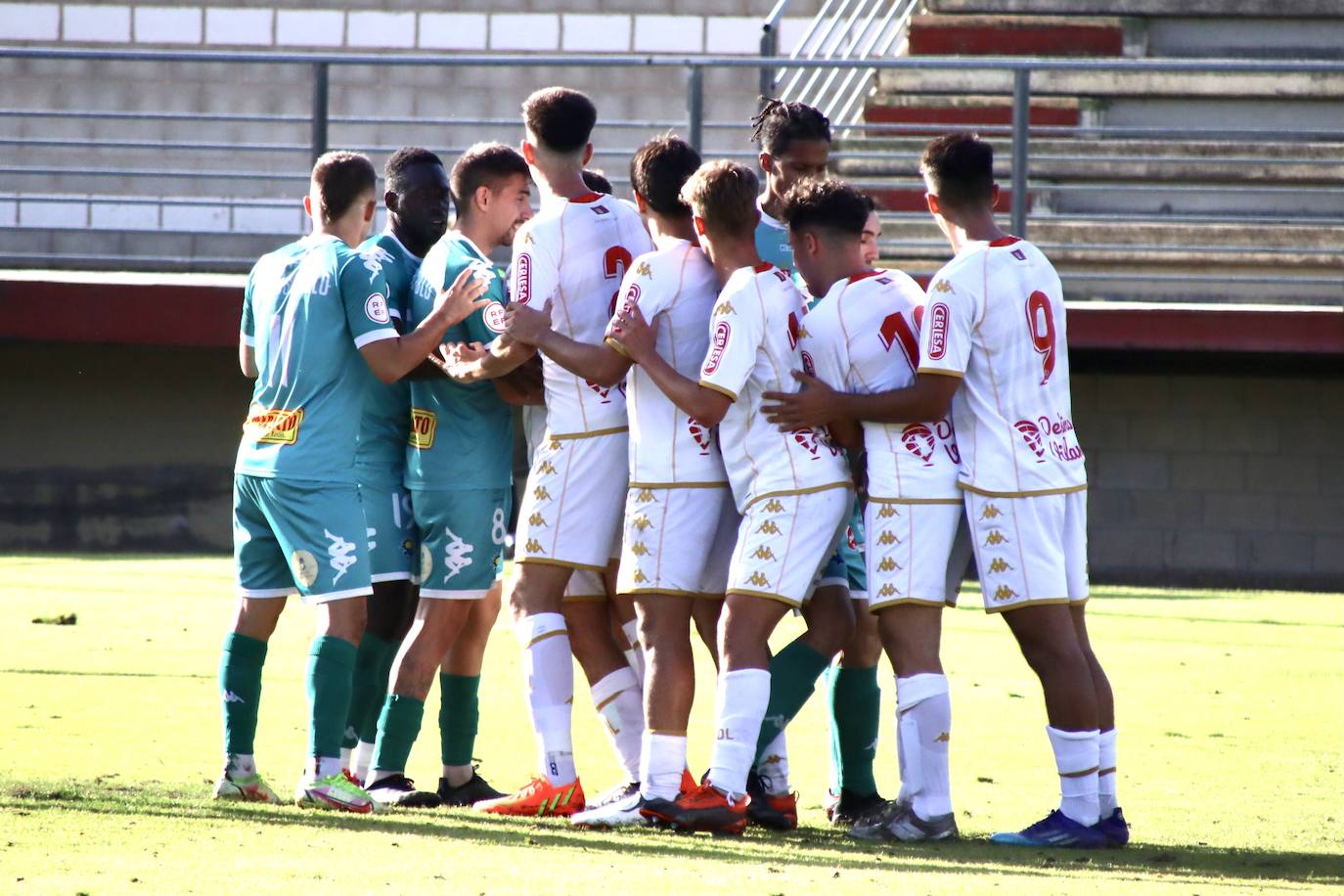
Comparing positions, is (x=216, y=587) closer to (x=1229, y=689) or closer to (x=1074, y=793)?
(x=1229, y=689)

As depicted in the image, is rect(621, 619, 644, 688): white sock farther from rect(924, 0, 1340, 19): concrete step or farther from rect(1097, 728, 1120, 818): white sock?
rect(924, 0, 1340, 19): concrete step

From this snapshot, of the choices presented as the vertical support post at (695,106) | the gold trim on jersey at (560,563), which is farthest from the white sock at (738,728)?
the vertical support post at (695,106)

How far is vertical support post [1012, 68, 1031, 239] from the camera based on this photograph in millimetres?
12461

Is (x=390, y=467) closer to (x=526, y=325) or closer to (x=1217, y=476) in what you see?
(x=526, y=325)

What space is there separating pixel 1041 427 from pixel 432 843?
200 cm

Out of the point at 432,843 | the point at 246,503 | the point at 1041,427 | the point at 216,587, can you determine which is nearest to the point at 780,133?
the point at 1041,427

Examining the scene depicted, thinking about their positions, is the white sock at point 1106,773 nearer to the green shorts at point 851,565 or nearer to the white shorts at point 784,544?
the green shorts at point 851,565

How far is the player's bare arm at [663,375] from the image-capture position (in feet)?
16.7

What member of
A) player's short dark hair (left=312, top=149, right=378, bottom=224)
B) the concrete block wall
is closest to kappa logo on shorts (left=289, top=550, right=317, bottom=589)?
player's short dark hair (left=312, top=149, right=378, bottom=224)

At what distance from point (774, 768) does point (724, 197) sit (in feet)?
5.35

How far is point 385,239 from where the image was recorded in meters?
5.90

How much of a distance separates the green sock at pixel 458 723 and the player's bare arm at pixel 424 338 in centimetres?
102

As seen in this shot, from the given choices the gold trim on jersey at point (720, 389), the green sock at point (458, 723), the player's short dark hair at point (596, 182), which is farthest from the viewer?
the player's short dark hair at point (596, 182)

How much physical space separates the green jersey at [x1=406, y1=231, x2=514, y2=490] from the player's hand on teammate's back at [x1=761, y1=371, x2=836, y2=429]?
2.99 ft
